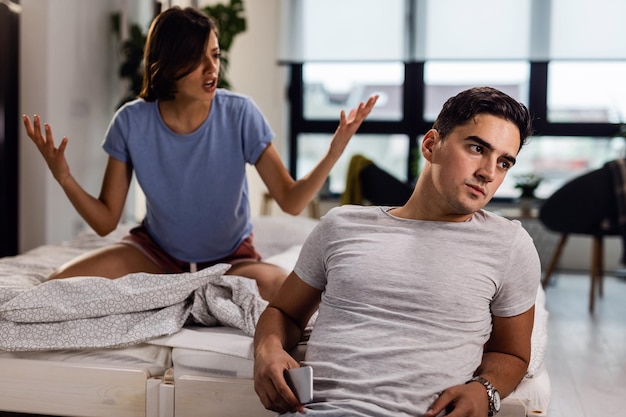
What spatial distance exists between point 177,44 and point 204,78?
11 centimetres

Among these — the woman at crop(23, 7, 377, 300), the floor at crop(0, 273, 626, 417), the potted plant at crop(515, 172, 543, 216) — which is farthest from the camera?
the potted plant at crop(515, 172, 543, 216)

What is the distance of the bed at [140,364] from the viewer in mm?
1670

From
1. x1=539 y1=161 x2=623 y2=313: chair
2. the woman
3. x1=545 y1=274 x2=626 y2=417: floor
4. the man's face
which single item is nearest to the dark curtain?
the woman

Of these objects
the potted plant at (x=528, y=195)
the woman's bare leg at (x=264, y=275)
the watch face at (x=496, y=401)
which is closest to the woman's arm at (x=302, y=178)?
the woman's bare leg at (x=264, y=275)

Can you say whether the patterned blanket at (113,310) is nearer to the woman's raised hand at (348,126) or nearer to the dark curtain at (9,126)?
the woman's raised hand at (348,126)

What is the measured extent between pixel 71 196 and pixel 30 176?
204 cm

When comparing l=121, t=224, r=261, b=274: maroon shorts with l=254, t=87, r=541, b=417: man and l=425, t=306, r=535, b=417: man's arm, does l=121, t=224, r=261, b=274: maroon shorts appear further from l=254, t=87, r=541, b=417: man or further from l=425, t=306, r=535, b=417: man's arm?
l=425, t=306, r=535, b=417: man's arm

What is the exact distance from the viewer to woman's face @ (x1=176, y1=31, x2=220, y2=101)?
6.74 ft

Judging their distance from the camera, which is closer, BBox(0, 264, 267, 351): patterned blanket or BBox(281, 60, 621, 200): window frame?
BBox(0, 264, 267, 351): patterned blanket

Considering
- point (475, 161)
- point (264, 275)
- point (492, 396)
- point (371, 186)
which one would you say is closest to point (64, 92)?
point (371, 186)

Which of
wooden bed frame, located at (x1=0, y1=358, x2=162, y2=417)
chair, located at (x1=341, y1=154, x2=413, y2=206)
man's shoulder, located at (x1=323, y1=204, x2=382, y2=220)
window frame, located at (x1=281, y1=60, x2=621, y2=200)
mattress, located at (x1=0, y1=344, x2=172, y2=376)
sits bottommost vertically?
wooden bed frame, located at (x1=0, y1=358, x2=162, y2=417)

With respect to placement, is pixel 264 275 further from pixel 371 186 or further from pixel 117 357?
pixel 371 186

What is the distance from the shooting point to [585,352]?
3207 millimetres

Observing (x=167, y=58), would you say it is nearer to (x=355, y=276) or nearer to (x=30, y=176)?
(x=355, y=276)
